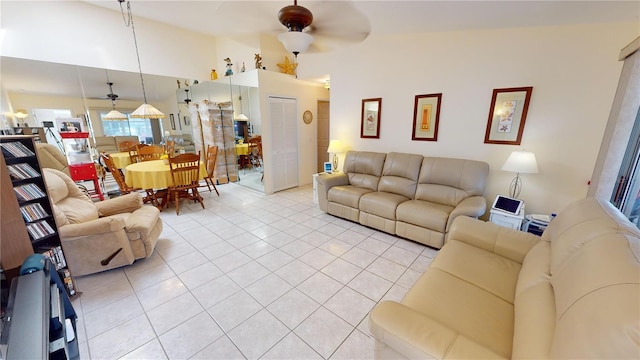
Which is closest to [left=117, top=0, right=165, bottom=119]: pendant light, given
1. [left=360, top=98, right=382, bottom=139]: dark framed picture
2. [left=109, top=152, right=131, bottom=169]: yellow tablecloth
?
[left=109, top=152, right=131, bottom=169]: yellow tablecloth

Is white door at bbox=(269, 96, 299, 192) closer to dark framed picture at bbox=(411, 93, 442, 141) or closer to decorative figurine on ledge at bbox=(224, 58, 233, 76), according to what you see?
decorative figurine on ledge at bbox=(224, 58, 233, 76)

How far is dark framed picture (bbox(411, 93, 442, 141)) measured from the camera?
10.6ft

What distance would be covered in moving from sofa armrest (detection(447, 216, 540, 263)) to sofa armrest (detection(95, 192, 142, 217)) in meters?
3.38

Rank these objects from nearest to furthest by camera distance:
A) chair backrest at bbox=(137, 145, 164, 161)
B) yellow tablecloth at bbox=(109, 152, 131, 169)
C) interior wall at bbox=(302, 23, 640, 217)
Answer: interior wall at bbox=(302, 23, 640, 217), yellow tablecloth at bbox=(109, 152, 131, 169), chair backrest at bbox=(137, 145, 164, 161)

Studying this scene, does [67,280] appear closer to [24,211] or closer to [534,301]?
[24,211]

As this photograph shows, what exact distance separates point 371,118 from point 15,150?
12.8ft

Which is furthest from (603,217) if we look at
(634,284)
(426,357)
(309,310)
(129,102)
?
(129,102)

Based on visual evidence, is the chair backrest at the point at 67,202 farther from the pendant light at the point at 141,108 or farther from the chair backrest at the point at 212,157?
the chair backrest at the point at 212,157

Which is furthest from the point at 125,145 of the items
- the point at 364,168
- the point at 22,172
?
the point at 364,168

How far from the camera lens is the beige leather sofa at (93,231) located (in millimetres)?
2014

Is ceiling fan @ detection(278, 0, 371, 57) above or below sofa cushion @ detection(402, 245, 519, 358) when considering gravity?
above

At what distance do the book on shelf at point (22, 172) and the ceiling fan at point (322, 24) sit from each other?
208 cm

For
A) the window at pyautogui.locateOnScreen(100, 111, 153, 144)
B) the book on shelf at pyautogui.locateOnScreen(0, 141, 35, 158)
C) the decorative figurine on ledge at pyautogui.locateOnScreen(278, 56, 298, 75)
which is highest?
the decorative figurine on ledge at pyautogui.locateOnScreen(278, 56, 298, 75)

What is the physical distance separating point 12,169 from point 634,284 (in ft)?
10.6
